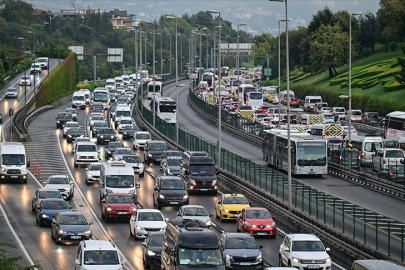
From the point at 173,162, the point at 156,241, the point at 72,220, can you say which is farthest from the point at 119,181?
the point at 156,241

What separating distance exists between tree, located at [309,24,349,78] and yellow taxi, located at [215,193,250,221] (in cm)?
10934

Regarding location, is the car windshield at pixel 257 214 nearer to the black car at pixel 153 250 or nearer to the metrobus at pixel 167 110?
the black car at pixel 153 250

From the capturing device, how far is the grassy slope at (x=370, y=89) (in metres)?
117

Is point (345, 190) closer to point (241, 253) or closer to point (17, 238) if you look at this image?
point (17, 238)

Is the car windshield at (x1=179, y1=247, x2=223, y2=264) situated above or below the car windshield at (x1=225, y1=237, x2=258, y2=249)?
above

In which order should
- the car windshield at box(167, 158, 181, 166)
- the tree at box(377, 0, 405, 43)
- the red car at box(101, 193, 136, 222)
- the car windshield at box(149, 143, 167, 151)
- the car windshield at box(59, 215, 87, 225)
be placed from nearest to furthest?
the car windshield at box(59, 215, 87, 225)
the red car at box(101, 193, 136, 222)
the car windshield at box(167, 158, 181, 166)
the car windshield at box(149, 143, 167, 151)
the tree at box(377, 0, 405, 43)

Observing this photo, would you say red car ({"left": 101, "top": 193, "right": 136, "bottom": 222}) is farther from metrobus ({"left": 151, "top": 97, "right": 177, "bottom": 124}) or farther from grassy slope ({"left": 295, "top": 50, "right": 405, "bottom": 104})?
grassy slope ({"left": 295, "top": 50, "right": 405, "bottom": 104})

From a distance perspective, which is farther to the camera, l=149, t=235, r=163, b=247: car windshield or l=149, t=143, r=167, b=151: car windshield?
l=149, t=143, r=167, b=151: car windshield

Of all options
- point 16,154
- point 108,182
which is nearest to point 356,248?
point 108,182

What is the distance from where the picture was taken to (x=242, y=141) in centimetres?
9644

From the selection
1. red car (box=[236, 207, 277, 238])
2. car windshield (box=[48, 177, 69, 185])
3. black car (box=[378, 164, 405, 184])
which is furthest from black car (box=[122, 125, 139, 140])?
red car (box=[236, 207, 277, 238])

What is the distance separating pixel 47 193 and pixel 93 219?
267cm

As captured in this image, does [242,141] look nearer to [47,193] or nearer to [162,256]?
[47,193]

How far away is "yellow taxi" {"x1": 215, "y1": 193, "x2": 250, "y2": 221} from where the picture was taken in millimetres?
49469
